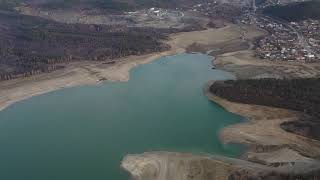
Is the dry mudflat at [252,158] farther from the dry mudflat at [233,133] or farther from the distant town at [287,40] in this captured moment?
the distant town at [287,40]

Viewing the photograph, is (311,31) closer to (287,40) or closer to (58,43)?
(287,40)

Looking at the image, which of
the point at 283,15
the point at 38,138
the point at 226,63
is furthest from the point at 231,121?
the point at 283,15

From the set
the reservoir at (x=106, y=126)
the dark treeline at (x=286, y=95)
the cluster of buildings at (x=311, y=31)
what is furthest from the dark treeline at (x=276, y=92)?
the cluster of buildings at (x=311, y=31)

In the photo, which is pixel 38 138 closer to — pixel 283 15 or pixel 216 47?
pixel 216 47

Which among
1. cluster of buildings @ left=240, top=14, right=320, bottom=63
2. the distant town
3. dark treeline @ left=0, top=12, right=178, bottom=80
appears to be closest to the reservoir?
dark treeline @ left=0, top=12, right=178, bottom=80

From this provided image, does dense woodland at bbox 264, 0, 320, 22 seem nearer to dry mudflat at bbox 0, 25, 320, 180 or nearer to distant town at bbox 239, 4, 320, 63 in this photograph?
distant town at bbox 239, 4, 320, 63
